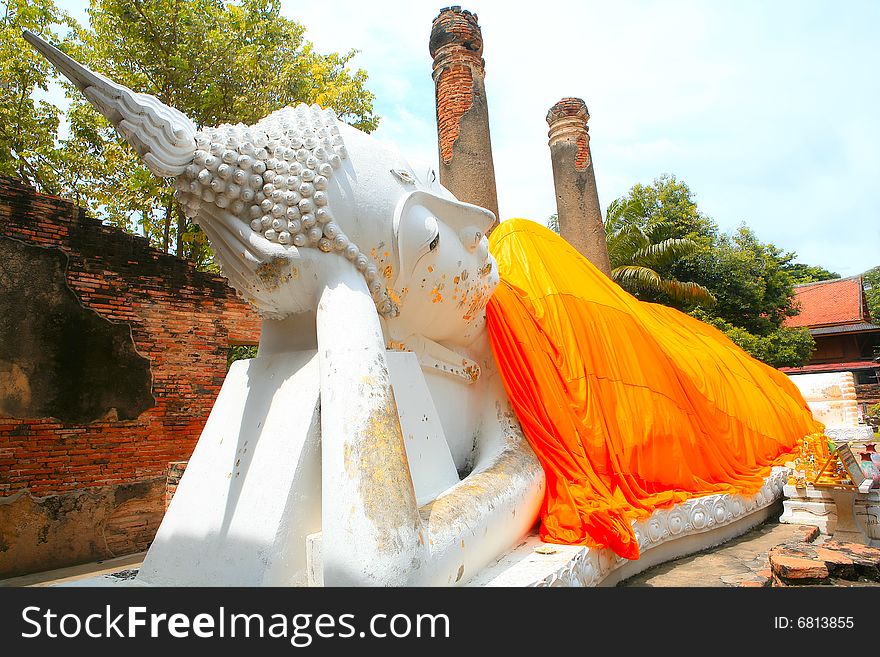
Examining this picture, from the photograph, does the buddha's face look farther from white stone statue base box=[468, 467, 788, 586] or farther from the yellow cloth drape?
white stone statue base box=[468, 467, 788, 586]

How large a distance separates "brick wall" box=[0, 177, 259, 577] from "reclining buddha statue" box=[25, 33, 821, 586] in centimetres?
419

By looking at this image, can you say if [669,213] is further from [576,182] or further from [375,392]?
[375,392]

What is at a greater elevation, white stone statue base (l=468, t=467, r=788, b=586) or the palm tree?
the palm tree

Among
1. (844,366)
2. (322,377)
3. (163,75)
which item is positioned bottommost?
(322,377)

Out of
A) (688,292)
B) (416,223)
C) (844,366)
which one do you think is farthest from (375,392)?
(844,366)

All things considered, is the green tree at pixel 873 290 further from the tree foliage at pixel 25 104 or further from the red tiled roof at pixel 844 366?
the tree foliage at pixel 25 104

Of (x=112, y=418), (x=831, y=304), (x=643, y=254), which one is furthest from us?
(x=831, y=304)

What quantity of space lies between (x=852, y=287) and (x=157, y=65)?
21191 millimetres

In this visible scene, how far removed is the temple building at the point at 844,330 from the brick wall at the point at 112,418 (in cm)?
1596

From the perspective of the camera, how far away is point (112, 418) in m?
5.57

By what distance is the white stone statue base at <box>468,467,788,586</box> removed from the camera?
5.75 ft

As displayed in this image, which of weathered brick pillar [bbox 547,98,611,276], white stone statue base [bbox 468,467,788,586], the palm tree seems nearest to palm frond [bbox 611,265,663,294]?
the palm tree

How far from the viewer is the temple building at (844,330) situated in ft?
54.3

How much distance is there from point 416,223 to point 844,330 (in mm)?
19760
